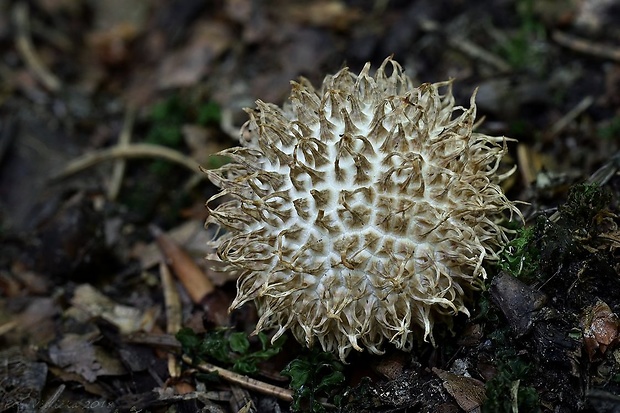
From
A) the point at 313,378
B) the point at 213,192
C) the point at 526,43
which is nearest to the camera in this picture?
the point at 313,378

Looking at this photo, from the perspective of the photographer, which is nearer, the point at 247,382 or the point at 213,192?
the point at 247,382

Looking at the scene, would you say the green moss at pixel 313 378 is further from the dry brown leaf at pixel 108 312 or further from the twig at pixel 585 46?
the twig at pixel 585 46

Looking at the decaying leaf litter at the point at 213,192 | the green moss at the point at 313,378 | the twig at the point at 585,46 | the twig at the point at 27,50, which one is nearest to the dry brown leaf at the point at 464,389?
the decaying leaf litter at the point at 213,192

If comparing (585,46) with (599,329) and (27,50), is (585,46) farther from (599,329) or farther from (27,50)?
(27,50)

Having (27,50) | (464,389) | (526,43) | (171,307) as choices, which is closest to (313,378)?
(464,389)

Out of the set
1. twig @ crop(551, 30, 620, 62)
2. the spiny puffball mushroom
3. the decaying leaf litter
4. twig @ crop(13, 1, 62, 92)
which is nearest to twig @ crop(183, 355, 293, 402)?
the decaying leaf litter
